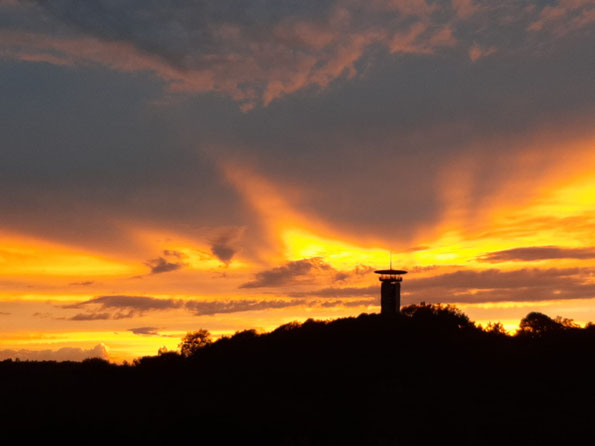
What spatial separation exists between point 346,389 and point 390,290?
120 ft

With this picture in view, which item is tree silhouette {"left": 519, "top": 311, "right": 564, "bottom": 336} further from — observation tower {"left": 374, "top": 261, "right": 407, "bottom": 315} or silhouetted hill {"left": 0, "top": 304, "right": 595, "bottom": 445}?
observation tower {"left": 374, "top": 261, "right": 407, "bottom": 315}

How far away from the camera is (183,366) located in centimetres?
5484

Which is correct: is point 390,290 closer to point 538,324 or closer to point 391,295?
point 391,295

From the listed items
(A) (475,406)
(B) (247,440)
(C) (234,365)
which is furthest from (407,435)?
(C) (234,365)

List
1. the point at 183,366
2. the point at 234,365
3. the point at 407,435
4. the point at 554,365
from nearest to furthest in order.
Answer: the point at 407,435, the point at 554,365, the point at 234,365, the point at 183,366

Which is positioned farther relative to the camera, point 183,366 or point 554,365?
point 183,366

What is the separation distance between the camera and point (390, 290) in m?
75.2

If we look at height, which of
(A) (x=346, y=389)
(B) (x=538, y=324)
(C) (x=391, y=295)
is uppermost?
(C) (x=391, y=295)

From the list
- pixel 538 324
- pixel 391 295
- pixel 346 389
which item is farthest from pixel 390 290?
pixel 346 389

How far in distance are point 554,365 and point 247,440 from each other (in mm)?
23883

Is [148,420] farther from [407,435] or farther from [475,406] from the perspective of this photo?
[475,406]

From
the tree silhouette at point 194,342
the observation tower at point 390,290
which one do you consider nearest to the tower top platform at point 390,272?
the observation tower at point 390,290

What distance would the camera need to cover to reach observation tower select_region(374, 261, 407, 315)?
74.6 meters

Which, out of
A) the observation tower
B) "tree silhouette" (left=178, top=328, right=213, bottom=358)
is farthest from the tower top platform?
"tree silhouette" (left=178, top=328, right=213, bottom=358)
